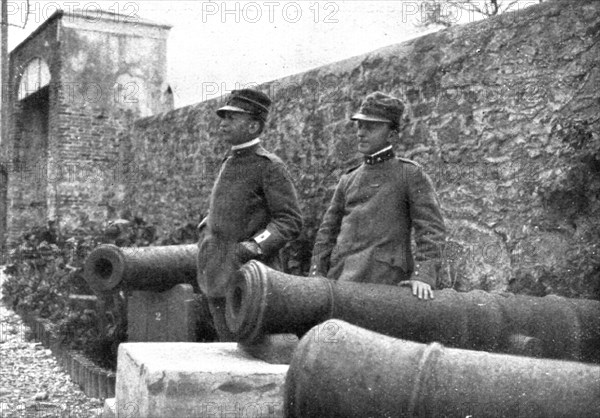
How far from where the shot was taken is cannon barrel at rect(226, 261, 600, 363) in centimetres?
387

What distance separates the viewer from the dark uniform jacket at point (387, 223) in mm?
4410

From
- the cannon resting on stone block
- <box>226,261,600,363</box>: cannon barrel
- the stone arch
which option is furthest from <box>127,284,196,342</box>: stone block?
the stone arch

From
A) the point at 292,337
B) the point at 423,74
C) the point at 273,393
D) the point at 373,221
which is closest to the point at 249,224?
the point at 373,221

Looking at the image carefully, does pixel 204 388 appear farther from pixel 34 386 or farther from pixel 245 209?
pixel 34 386

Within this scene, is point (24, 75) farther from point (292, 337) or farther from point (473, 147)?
point (292, 337)

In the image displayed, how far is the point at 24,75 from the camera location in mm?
15977

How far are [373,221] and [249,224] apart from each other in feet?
2.48

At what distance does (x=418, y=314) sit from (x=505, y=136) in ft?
8.30

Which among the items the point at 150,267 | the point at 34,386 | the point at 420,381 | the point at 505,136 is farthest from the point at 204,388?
the point at 34,386

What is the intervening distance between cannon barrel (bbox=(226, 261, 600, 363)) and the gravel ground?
8.85 feet

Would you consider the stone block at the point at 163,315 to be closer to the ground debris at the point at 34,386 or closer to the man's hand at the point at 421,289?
the ground debris at the point at 34,386

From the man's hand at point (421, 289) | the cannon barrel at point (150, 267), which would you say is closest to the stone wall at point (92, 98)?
the cannon barrel at point (150, 267)

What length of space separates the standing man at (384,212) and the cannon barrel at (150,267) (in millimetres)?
2398

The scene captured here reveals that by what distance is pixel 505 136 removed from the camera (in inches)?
A: 246
